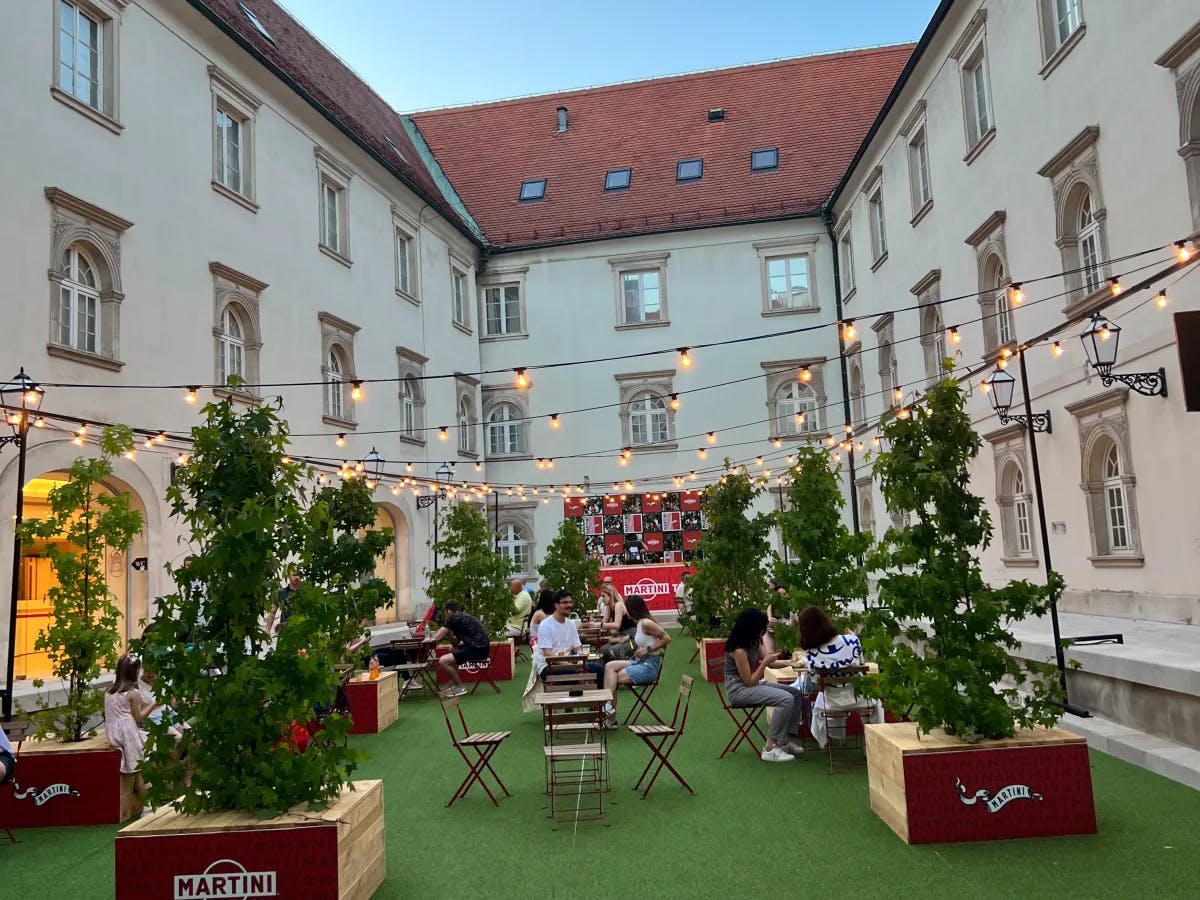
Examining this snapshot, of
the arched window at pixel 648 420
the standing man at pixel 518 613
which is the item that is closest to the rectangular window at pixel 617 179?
the arched window at pixel 648 420

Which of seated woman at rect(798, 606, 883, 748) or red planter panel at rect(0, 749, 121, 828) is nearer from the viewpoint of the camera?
red planter panel at rect(0, 749, 121, 828)

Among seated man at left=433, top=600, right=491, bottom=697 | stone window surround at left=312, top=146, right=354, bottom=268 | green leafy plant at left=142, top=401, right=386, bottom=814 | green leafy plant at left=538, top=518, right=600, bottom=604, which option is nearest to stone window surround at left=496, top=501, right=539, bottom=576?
stone window surround at left=312, top=146, right=354, bottom=268

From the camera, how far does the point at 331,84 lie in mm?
25609

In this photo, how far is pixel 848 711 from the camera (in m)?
8.30

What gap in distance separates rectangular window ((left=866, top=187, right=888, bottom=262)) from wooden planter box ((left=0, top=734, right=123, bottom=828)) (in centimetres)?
1967

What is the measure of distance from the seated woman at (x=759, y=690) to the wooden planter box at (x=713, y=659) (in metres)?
4.30

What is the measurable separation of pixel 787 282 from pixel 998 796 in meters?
23.5

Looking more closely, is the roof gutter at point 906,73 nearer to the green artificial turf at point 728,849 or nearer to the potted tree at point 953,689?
the potted tree at point 953,689

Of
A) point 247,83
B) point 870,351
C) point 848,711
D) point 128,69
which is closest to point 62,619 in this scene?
point 848,711

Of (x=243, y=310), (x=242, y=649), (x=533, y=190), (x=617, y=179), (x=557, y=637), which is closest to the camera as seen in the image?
(x=242, y=649)

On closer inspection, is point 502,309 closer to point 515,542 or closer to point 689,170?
point 515,542

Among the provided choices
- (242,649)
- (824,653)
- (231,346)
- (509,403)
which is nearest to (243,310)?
(231,346)

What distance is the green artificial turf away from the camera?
5422 millimetres

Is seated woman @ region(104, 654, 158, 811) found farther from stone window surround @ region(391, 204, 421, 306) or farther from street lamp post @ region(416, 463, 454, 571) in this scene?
stone window surround @ region(391, 204, 421, 306)
